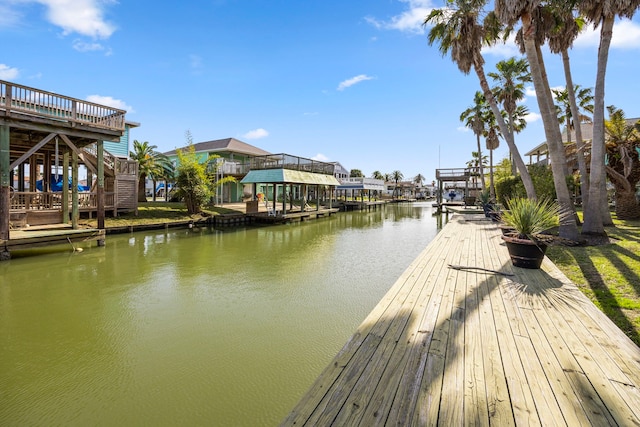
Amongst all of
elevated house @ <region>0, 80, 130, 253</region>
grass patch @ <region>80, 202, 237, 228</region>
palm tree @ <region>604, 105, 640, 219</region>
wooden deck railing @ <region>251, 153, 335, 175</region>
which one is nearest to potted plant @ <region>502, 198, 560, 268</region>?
palm tree @ <region>604, 105, 640, 219</region>

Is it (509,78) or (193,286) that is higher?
(509,78)

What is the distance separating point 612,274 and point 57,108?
16151 millimetres

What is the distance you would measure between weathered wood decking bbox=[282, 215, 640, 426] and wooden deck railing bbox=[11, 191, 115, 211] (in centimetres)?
1338

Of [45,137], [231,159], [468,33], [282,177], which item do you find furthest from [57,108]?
[231,159]

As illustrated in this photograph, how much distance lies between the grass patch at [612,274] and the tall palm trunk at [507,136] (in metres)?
2.54

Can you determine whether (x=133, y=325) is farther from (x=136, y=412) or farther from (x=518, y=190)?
(x=518, y=190)

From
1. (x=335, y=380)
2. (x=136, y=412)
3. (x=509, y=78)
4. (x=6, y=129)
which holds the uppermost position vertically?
(x=509, y=78)

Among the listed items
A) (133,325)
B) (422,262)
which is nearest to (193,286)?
(133,325)

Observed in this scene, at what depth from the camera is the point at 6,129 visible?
938 cm

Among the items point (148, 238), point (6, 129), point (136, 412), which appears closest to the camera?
point (136, 412)

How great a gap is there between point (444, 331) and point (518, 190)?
19301 mm

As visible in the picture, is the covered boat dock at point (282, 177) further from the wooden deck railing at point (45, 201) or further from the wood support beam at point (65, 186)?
the wood support beam at point (65, 186)

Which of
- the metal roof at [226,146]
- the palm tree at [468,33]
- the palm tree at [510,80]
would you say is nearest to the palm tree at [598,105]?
the palm tree at [468,33]

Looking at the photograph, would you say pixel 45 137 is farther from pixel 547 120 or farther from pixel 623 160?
pixel 623 160
